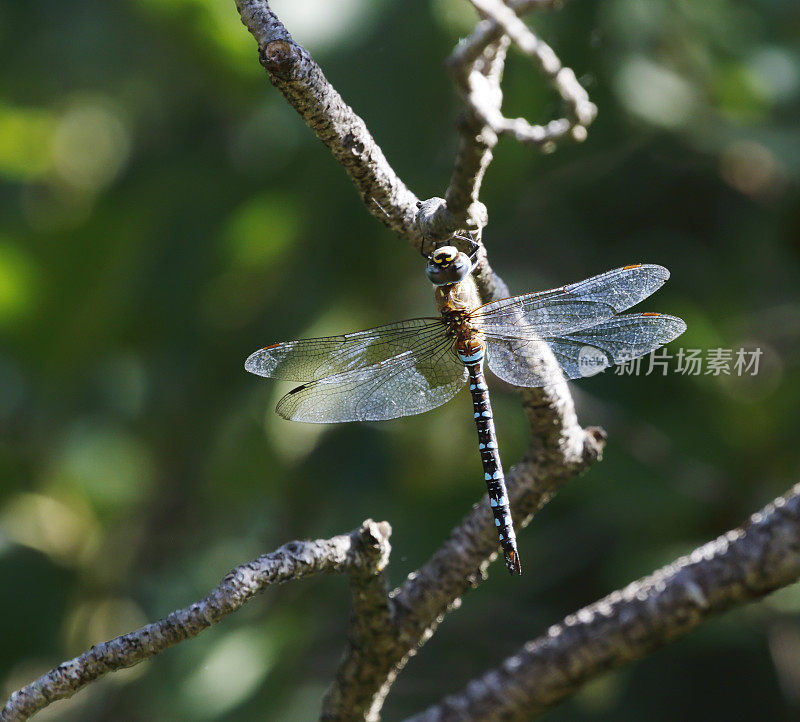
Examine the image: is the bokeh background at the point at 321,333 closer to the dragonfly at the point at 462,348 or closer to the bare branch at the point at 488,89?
the dragonfly at the point at 462,348

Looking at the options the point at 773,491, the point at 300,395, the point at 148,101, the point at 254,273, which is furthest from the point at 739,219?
the point at 148,101

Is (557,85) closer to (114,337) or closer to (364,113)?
(364,113)

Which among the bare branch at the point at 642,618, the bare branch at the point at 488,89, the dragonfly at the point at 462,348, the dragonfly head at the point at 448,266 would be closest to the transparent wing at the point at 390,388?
the dragonfly at the point at 462,348

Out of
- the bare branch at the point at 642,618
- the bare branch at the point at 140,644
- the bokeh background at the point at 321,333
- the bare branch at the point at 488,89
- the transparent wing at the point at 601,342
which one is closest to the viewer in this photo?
the bare branch at the point at 488,89

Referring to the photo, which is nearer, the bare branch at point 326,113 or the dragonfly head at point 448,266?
the bare branch at point 326,113

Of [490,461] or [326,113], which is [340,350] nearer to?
[490,461]

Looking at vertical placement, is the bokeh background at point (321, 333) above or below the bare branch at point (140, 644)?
above

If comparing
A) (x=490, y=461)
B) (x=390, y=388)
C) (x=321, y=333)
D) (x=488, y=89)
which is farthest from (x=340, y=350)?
(x=488, y=89)
